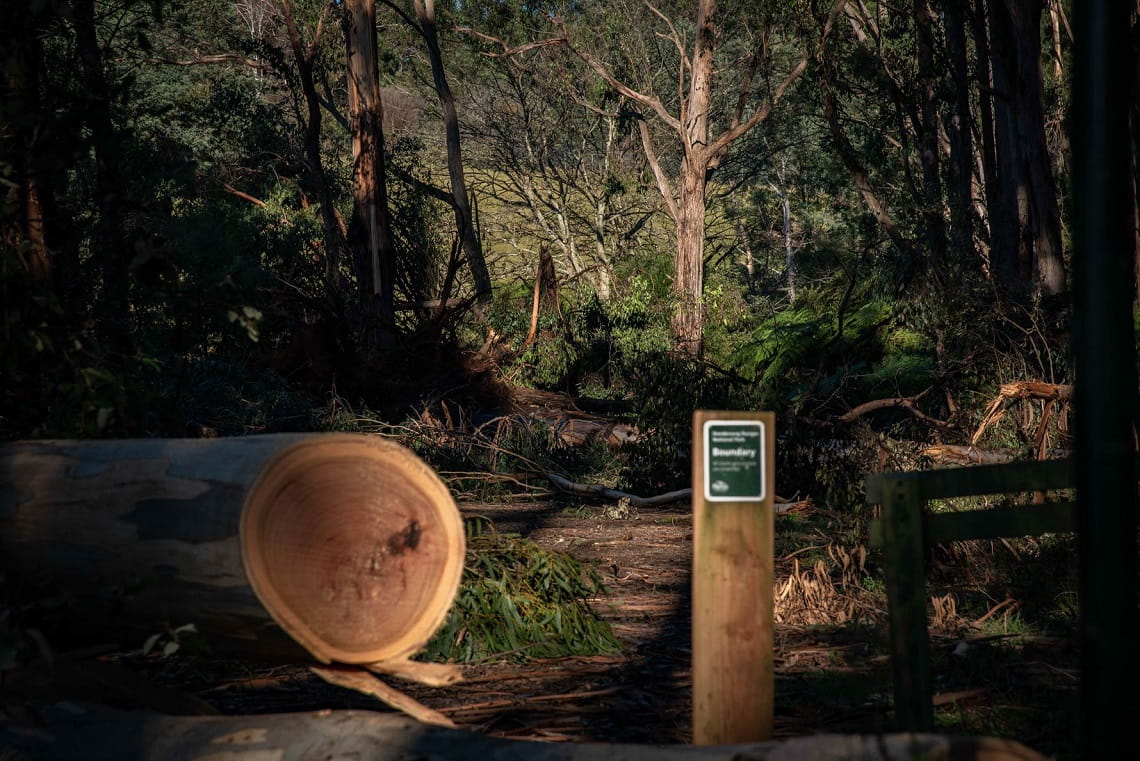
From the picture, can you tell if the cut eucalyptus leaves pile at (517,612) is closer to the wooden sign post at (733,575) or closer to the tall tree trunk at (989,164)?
the wooden sign post at (733,575)

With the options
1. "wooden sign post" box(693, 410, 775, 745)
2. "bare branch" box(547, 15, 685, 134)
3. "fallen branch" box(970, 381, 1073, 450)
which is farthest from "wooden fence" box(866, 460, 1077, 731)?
"bare branch" box(547, 15, 685, 134)

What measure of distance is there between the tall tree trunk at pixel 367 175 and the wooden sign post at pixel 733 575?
47.0ft

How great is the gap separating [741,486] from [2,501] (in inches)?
92.2

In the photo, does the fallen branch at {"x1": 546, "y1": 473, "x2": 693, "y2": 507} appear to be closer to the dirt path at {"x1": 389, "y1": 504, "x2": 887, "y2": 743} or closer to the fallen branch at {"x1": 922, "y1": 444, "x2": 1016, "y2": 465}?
the dirt path at {"x1": 389, "y1": 504, "x2": 887, "y2": 743}

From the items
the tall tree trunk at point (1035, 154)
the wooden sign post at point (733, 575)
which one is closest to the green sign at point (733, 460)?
the wooden sign post at point (733, 575)

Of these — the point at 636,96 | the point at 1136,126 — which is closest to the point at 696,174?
the point at 636,96

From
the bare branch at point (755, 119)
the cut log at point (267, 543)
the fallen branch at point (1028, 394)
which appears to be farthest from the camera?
the bare branch at point (755, 119)

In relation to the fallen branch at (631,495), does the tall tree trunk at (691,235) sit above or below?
above

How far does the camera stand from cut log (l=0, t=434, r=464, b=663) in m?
3.20

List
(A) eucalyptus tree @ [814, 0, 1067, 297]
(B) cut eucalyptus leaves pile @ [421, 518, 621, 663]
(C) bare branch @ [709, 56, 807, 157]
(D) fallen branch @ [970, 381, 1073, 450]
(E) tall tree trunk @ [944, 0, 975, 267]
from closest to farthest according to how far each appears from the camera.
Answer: (B) cut eucalyptus leaves pile @ [421, 518, 621, 663], (D) fallen branch @ [970, 381, 1073, 450], (A) eucalyptus tree @ [814, 0, 1067, 297], (E) tall tree trunk @ [944, 0, 975, 267], (C) bare branch @ [709, 56, 807, 157]

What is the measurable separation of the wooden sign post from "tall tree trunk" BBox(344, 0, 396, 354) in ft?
47.0

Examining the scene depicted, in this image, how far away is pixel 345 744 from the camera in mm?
3090

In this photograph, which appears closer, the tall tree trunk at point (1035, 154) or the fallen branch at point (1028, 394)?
the fallen branch at point (1028, 394)

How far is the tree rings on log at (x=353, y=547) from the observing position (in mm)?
3203
